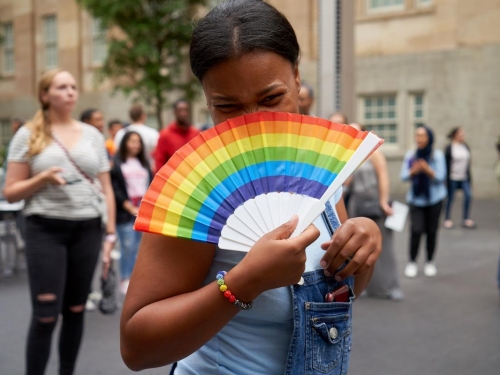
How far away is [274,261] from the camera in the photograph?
4.60 ft

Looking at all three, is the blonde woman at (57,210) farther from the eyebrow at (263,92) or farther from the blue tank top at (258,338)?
the eyebrow at (263,92)

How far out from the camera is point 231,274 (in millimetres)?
1449

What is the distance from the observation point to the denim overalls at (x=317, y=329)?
1.62m

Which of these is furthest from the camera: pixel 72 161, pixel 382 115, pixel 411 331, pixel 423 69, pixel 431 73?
pixel 382 115

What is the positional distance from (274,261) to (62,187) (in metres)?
3.21

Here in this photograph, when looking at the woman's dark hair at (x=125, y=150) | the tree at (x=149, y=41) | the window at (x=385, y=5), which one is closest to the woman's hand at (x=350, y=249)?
the woman's dark hair at (x=125, y=150)

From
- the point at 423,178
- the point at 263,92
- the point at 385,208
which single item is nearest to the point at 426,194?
the point at 423,178

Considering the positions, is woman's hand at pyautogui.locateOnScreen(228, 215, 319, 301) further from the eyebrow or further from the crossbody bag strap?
the crossbody bag strap

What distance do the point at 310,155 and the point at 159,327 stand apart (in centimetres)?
51

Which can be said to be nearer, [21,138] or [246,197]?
[246,197]

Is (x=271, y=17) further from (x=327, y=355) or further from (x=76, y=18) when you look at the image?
(x=76, y=18)

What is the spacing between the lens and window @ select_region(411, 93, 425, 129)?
2052 cm

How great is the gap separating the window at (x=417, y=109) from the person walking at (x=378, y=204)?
13.2 meters

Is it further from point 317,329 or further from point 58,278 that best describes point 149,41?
point 317,329
